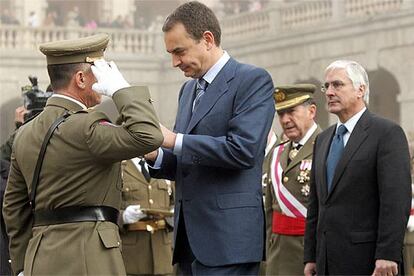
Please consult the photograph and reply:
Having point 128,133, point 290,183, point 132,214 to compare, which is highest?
point 128,133

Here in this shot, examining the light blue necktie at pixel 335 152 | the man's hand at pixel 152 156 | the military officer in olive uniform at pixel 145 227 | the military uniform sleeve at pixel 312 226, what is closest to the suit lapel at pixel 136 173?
the military officer in olive uniform at pixel 145 227

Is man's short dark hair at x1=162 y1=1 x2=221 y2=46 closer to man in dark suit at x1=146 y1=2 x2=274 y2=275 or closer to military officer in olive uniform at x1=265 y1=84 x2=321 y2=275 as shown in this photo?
man in dark suit at x1=146 y1=2 x2=274 y2=275

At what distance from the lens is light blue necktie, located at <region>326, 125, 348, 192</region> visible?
667 cm

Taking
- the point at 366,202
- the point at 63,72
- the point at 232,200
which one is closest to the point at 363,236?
the point at 366,202

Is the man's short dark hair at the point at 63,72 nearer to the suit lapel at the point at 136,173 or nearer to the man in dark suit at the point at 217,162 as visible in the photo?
the man in dark suit at the point at 217,162

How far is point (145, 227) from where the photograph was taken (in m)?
9.68

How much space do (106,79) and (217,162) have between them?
67 centimetres

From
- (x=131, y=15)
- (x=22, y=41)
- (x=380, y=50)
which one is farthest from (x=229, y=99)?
(x=131, y=15)

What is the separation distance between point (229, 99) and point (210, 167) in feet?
1.12

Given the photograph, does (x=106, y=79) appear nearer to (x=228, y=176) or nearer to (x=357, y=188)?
(x=228, y=176)

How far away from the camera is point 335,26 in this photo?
23.0 meters

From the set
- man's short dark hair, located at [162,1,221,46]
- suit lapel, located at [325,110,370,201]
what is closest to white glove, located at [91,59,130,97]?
man's short dark hair, located at [162,1,221,46]

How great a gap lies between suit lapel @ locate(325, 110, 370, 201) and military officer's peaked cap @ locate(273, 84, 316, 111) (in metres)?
1.85

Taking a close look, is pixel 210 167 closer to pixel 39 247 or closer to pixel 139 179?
pixel 39 247
